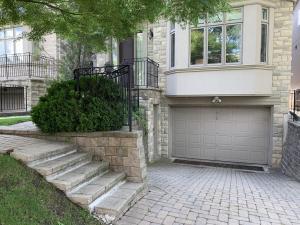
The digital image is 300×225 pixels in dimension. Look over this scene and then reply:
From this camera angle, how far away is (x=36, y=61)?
43.4ft

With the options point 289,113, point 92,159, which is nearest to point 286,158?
point 289,113

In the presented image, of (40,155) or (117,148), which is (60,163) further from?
(117,148)

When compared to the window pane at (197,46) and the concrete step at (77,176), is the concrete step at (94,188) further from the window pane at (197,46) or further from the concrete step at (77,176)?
the window pane at (197,46)

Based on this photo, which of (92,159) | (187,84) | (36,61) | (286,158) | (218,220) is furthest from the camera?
(36,61)

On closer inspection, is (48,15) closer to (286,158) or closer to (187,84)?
(187,84)

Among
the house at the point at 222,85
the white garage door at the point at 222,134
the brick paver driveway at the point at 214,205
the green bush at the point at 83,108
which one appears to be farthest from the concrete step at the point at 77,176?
the white garage door at the point at 222,134

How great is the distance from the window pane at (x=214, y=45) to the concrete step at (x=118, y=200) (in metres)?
5.93

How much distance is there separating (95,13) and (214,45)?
5.41 meters

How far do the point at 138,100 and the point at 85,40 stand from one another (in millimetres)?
3017

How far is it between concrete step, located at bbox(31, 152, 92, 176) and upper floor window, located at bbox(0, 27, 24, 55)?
11223 mm

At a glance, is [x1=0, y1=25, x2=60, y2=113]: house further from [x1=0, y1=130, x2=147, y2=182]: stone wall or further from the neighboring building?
the neighboring building

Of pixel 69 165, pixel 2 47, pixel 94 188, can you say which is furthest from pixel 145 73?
pixel 2 47

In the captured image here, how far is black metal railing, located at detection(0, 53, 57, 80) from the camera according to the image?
1308 cm

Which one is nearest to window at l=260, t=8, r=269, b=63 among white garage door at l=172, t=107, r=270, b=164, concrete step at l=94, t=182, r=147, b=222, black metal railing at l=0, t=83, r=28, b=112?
white garage door at l=172, t=107, r=270, b=164
